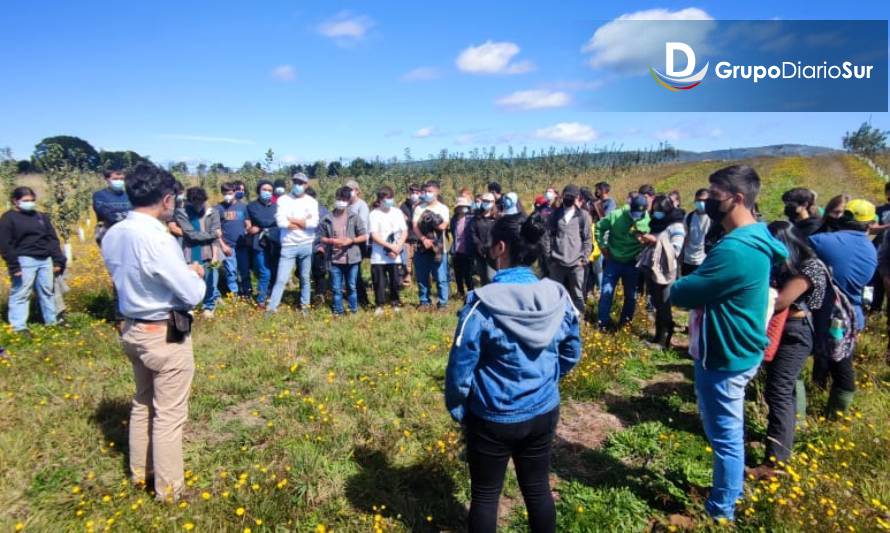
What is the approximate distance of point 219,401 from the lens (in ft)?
14.7

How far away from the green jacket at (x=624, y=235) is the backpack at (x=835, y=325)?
2.60 m

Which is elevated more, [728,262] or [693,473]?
[728,262]

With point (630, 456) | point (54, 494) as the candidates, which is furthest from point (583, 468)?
point (54, 494)

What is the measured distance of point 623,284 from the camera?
6289mm

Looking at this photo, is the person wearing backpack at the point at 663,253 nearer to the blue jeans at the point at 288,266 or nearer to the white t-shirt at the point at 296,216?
the white t-shirt at the point at 296,216

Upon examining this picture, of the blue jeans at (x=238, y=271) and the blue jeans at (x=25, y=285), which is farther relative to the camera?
the blue jeans at (x=238, y=271)

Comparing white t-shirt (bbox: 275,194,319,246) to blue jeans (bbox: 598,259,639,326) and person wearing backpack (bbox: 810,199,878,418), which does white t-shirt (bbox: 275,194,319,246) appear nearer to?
blue jeans (bbox: 598,259,639,326)

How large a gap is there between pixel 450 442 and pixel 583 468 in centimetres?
107

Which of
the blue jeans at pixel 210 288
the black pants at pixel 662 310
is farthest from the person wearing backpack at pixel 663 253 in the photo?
the blue jeans at pixel 210 288

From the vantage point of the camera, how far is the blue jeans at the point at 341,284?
23.2ft

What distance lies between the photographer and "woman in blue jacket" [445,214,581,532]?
211cm

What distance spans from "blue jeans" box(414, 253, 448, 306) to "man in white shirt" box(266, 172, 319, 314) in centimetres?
170

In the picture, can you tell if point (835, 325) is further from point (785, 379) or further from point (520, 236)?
point (520, 236)

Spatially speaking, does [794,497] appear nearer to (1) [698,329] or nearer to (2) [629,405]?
(1) [698,329]
